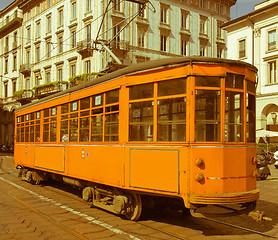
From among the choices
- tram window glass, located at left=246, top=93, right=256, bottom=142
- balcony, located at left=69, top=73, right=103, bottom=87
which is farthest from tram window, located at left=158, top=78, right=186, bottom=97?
balcony, located at left=69, top=73, right=103, bottom=87

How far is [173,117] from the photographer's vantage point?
19.7 feet

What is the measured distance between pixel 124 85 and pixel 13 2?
3999 cm

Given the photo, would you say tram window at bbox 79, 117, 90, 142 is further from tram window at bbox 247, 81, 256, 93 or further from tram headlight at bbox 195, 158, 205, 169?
tram window at bbox 247, 81, 256, 93

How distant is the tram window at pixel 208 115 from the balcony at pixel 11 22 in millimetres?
38985

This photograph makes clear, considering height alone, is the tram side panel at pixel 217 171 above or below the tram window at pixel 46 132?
below

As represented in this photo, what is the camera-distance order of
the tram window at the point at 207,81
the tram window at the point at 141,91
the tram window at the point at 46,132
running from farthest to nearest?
the tram window at the point at 46,132
the tram window at the point at 141,91
the tram window at the point at 207,81

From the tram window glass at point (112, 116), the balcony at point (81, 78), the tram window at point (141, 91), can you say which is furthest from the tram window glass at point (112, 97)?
the balcony at point (81, 78)

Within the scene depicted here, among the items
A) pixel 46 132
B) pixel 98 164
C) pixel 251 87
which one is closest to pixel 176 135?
pixel 251 87

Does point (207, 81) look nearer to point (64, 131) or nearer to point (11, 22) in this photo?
point (64, 131)

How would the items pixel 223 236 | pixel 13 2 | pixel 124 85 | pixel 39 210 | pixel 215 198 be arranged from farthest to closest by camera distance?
pixel 13 2
pixel 39 210
pixel 124 85
pixel 223 236
pixel 215 198

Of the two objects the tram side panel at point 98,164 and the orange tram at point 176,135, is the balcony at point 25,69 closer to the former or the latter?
the tram side panel at point 98,164

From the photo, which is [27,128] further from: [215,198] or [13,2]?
[13,2]

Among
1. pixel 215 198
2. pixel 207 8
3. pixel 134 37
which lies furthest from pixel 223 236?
pixel 207 8

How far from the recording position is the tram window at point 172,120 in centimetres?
591
